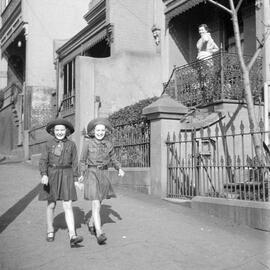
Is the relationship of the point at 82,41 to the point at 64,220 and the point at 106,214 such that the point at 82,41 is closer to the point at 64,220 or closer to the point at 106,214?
the point at 106,214

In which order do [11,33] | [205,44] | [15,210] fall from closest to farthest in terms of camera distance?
[15,210], [205,44], [11,33]

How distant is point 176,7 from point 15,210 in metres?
9.00

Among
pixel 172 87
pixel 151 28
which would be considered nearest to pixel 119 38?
pixel 151 28

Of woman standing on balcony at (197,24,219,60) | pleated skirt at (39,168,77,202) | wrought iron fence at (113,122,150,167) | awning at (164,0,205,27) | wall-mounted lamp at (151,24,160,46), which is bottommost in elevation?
pleated skirt at (39,168,77,202)

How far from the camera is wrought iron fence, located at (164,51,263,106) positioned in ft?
34.9

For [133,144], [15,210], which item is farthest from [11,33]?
[15,210]

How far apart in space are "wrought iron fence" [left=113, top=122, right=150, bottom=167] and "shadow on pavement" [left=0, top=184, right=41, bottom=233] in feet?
6.89

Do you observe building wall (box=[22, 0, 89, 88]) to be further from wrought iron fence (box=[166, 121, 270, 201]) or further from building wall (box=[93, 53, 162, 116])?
wrought iron fence (box=[166, 121, 270, 201])

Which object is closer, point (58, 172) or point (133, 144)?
point (58, 172)

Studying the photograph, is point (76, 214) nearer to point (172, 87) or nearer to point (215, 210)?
point (215, 210)

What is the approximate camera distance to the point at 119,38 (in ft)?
52.7

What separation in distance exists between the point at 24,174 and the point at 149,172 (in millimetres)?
4696

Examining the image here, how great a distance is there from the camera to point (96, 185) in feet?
19.4

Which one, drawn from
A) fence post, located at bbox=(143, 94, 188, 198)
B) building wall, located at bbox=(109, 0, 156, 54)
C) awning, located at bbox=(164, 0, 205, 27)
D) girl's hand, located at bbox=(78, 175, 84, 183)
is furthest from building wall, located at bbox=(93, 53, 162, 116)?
girl's hand, located at bbox=(78, 175, 84, 183)
